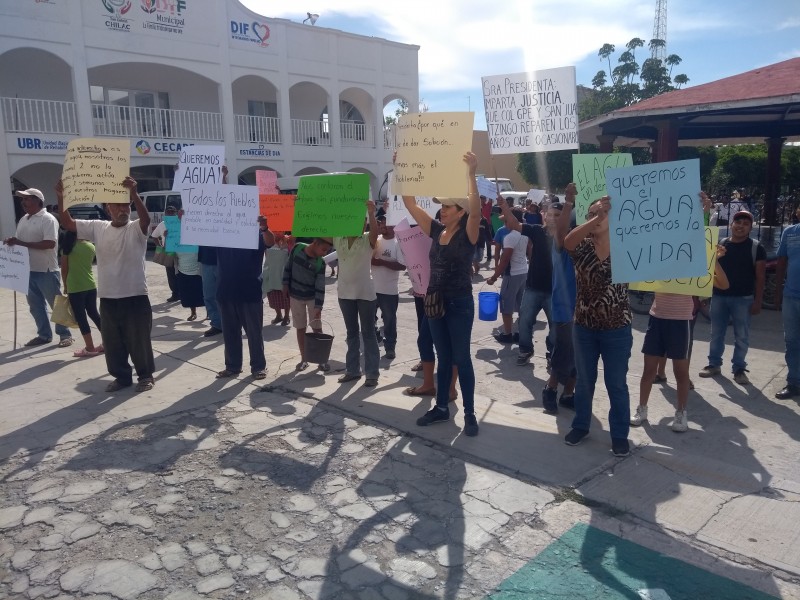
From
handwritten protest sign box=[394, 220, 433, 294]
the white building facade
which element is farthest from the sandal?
the white building facade

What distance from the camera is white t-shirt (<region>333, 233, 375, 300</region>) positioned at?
604 centimetres

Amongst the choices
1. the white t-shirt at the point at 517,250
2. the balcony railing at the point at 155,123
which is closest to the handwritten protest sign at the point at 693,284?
the white t-shirt at the point at 517,250

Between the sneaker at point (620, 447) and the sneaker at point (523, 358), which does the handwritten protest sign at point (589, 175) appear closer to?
the sneaker at point (620, 447)

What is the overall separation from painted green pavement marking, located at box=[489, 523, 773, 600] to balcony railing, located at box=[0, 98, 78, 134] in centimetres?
2081

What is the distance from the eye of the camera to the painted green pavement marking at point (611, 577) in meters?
2.98

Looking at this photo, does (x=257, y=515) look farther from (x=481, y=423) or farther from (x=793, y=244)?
(x=793, y=244)

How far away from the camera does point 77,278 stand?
720 cm

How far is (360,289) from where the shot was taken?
19.8 ft

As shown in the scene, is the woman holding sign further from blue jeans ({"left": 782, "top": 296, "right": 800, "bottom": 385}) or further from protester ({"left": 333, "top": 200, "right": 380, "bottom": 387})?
blue jeans ({"left": 782, "top": 296, "right": 800, "bottom": 385})

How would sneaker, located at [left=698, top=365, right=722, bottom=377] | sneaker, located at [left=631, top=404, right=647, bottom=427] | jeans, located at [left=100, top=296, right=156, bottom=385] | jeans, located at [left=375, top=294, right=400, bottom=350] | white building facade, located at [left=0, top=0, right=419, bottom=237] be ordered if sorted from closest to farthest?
sneaker, located at [left=631, top=404, right=647, bottom=427] < jeans, located at [left=100, top=296, right=156, bottom=385] < sneaker, located at [left=698, top=365, right=722, bottom=377] < jeans, located at [left=375, top=294, right=400, bottom=350] < white building facade, located at [left=0, top=0, right=419, bottom=237]

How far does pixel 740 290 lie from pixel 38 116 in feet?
66.9

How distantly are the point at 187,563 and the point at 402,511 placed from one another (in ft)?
4.00

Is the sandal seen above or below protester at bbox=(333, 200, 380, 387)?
below

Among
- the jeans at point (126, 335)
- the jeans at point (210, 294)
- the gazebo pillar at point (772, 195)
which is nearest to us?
the jeans at point (126, 335)
